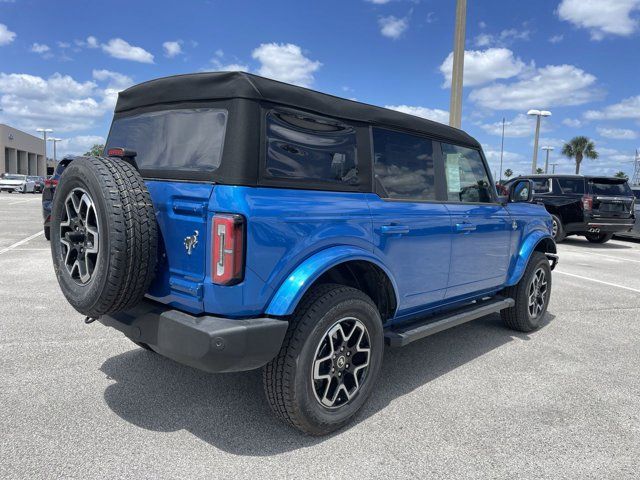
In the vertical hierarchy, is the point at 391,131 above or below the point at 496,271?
above

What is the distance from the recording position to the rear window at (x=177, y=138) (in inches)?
106

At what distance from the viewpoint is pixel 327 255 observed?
8.96 ft

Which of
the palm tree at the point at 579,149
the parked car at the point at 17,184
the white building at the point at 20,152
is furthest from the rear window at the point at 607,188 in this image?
the white building at the point at 20,152

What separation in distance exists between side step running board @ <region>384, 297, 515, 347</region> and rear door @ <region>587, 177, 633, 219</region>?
374 inches

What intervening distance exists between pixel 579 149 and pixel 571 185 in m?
54.7

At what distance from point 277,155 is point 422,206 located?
129 cm

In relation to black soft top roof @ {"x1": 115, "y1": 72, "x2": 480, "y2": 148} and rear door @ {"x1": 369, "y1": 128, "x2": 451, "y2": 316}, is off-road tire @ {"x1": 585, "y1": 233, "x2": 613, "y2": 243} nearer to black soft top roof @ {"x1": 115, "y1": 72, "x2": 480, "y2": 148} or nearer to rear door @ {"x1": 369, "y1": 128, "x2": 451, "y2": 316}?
rear door @ {"x1": 369, "y1": 128, "x2": 451, "y2": 316}

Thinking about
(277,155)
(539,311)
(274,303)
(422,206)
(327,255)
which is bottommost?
(539,311)

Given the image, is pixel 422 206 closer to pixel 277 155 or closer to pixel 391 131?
pixel 391 131

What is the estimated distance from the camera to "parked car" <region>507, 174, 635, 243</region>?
40.8ft

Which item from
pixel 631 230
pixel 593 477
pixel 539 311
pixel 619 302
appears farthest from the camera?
pixel 631 230

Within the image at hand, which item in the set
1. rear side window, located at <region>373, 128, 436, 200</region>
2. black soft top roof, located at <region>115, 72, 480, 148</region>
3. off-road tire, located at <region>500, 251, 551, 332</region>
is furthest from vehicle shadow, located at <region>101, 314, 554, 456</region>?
black soft top roof, located at <region>115, 72, 480, 148</region>

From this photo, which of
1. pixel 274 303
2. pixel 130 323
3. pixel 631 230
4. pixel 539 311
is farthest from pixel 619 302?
pixel 631 230

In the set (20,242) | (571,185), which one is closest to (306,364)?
(20,242)
